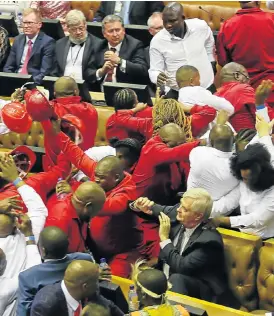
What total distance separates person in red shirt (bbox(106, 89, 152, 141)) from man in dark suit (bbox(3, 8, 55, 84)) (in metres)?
1.46

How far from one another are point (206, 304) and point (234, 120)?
1.95 meters

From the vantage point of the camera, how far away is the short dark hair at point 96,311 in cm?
379

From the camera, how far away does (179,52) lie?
6.67m

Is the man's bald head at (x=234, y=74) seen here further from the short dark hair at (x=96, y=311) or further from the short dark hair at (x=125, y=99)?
the short dark hair at (x=96, y=311)

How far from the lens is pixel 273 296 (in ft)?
15.8

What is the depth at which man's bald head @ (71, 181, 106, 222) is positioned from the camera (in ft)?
15.3

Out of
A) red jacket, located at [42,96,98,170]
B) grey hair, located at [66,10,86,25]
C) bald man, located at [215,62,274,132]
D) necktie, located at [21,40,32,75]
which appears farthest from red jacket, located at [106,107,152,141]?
necktie, located at [21,40,32,75]

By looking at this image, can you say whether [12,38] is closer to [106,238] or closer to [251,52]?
[251,52]

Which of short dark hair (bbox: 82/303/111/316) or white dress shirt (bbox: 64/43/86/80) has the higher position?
short dark hair (bbox: 82/303/111/316)

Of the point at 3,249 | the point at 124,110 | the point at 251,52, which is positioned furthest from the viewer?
the point at 251,52

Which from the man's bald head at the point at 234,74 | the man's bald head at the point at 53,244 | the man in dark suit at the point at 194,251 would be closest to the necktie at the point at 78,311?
the man's bald head at the point at 53,244

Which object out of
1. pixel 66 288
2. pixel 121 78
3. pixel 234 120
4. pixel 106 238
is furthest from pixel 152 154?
pixel 121 78

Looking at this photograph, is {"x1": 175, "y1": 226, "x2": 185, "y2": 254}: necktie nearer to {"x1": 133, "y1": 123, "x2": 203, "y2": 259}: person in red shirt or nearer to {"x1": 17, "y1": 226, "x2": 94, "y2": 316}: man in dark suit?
{"x1": 133, "y1": 123, "x2": 203, "y2": 259}: person in red shirt

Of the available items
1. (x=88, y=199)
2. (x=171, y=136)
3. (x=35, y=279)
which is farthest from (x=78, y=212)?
(x=171, y=136)
